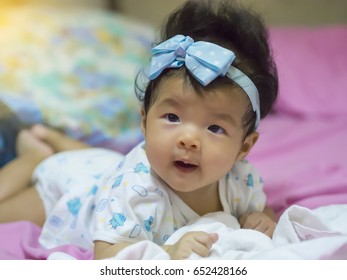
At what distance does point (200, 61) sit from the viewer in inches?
36.3

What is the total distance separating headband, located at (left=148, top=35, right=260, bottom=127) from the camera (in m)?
0.92

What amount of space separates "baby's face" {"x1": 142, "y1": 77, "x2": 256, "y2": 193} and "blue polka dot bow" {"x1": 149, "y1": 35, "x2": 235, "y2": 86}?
0.10ft

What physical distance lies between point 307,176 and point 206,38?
1.93 ft

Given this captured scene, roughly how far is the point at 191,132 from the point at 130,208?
0.18 m

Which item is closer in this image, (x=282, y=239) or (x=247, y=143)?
(x=282, y=239)

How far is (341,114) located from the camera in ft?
6.21

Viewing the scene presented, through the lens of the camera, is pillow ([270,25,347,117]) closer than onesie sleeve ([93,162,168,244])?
No

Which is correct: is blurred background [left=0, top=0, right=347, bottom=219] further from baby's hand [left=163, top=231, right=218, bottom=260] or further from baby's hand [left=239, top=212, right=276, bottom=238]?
baby's hand [left=163, top=231, right=218, bottom=260]

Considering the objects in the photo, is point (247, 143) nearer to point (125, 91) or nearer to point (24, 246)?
point (24, 246)

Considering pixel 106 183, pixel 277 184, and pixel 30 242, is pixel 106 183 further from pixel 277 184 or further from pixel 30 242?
pixel 277 184

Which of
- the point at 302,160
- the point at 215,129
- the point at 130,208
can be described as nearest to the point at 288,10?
the point at 302,160

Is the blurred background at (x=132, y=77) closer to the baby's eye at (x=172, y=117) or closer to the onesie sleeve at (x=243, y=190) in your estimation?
the onesie sleeve at (x=243, y=190)

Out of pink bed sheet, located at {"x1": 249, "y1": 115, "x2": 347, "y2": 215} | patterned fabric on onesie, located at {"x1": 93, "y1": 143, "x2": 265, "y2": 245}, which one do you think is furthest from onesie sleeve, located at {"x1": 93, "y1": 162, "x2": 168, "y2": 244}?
pink bed sheet, located at {"x1": 249, "y1": 115, "x2": 347, "y2": 215}

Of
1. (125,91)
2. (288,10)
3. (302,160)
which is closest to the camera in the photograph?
(302,160)
